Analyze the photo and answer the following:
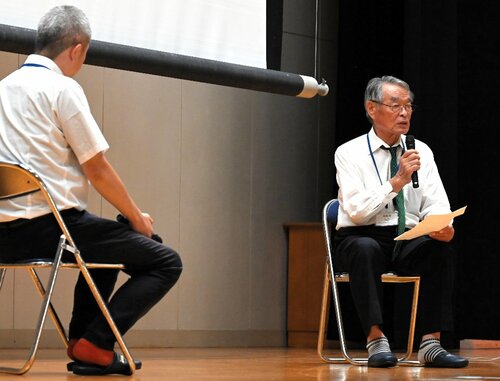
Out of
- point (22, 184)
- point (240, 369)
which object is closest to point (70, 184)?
point (22, 184)

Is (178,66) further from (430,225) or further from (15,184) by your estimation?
(15,184)

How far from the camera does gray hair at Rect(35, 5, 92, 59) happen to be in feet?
9.95

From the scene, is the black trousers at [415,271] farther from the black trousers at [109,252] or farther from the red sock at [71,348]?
the red sock at [71,348]

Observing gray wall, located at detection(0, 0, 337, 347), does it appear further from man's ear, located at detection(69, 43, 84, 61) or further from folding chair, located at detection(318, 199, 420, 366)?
man's ear, located at detection(69, 43, 84, 61)

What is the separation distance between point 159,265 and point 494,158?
293 centimetres

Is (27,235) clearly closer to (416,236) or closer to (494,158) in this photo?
(416,236)

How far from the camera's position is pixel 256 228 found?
5.70m

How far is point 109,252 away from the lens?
3.01 metres

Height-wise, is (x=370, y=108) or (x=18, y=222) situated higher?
(x=370, y=108)

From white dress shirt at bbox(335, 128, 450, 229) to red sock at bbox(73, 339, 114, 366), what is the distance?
4.47 ft

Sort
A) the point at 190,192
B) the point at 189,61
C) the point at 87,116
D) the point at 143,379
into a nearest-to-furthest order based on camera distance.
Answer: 1. the point at 143,379
2. the point at 87,116
3. the point at 189,61
4. the point at 190,192

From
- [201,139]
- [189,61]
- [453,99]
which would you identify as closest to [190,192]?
[201,139]

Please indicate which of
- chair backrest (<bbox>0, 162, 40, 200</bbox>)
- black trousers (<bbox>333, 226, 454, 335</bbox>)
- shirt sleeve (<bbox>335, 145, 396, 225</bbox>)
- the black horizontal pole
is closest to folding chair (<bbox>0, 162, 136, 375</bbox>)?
chair backrest (<bbox>0, 162, 40, 200</bbox>)

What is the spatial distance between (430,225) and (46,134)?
1495 millimetres
